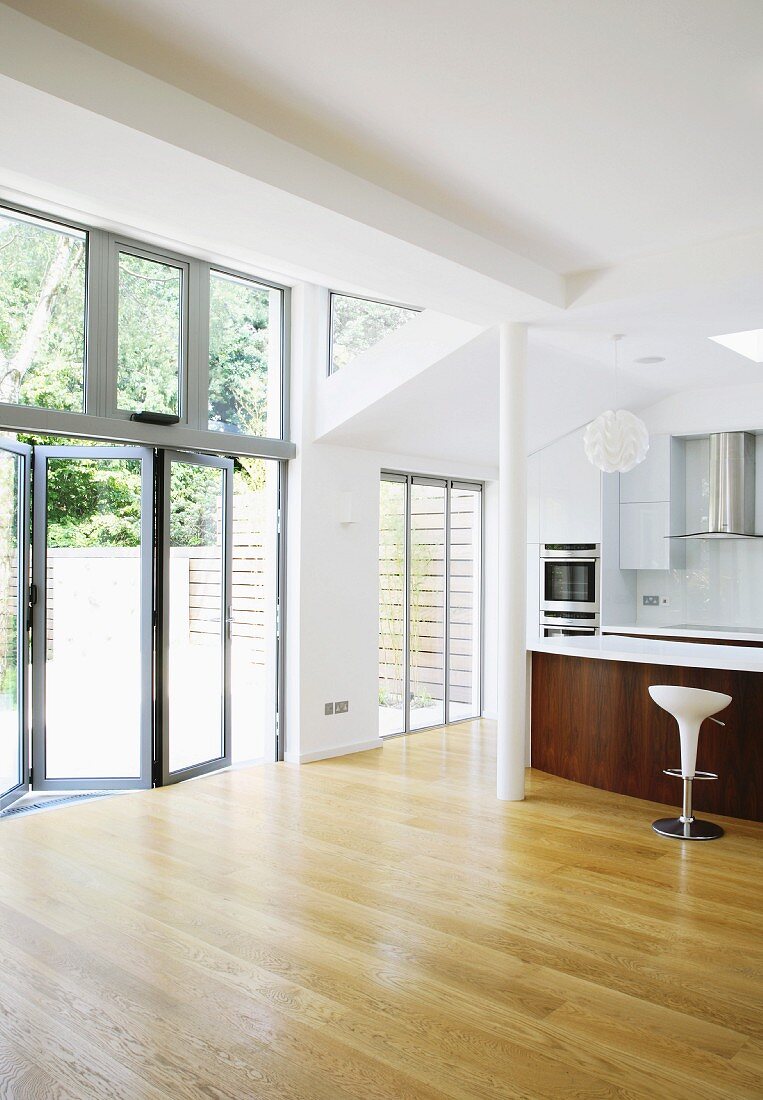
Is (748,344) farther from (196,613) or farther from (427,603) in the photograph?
(196,613)

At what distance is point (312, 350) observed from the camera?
642 cm

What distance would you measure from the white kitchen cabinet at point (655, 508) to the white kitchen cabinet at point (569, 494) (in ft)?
1.30

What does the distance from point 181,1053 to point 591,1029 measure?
3.99 ft

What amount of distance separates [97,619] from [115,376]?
4.96 feet

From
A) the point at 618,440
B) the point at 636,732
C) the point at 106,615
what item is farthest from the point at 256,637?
the point at 618,440

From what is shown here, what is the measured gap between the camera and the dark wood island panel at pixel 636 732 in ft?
15.8

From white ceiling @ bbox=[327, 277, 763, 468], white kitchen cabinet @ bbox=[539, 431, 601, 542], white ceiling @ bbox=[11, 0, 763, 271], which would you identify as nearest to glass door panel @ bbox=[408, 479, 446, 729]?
white ceiling @ bbox=[327, 277, 763, 468]

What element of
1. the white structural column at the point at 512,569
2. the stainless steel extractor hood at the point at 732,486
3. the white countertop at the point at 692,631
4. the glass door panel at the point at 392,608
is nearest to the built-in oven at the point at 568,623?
the white countertop at the point at 692,631

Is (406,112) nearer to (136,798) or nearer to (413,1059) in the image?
(413,1059)

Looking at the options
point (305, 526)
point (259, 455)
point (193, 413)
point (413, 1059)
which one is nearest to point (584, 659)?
point (305, 526)

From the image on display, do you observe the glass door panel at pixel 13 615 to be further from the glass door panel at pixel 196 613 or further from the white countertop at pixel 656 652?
the white countertop at pixel 656 652

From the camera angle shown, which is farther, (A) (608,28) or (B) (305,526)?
(B) (305,526)

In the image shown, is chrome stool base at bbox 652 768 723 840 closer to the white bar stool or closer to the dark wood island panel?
the white bar stool

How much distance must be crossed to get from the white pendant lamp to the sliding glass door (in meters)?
2.27
